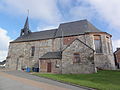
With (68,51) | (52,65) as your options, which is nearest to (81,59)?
(68,51)

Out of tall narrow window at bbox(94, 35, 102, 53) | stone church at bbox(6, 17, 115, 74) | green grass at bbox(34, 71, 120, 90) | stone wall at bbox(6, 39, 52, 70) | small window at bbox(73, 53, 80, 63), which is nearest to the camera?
green grass at bbox(34, 71, 120, 90)

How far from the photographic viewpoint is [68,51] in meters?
17.6

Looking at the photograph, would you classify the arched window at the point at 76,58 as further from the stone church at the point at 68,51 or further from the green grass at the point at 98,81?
the green grass at the point at 98,81

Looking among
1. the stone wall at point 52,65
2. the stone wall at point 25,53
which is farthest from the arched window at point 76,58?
the stone wall at point 25,53

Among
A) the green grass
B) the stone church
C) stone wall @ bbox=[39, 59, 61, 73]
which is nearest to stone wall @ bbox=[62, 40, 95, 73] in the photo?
the stone church

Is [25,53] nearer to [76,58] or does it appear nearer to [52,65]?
[52,65]

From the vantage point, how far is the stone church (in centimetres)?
1673

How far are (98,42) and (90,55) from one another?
6.55 metres

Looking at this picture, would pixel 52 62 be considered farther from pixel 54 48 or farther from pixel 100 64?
pixel 100 64

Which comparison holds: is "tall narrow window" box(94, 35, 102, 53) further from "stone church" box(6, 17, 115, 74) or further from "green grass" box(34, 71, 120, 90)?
"green grass" box(34, 71, 120, 90)

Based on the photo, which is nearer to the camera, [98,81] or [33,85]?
[33,85]

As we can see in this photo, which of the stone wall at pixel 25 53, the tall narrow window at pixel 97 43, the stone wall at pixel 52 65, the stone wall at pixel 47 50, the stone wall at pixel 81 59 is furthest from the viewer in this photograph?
the stone wall at pixel 25 53

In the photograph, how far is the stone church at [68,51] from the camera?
16734 millimetres

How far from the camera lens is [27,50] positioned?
2786 centimetres
